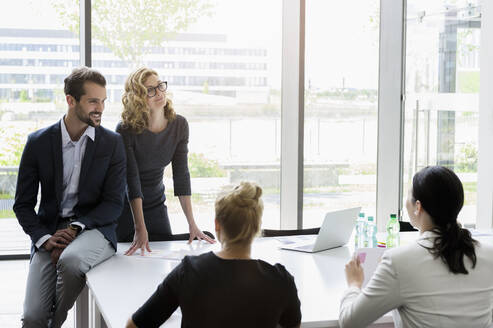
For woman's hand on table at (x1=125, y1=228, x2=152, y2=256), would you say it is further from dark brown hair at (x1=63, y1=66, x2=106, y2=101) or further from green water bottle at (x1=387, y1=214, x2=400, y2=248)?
green water bottle at (x1=387, y1=214, x2=400, y2=248)

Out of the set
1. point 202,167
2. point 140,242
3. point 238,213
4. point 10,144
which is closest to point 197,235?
point 140,242

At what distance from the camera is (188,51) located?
554 cm

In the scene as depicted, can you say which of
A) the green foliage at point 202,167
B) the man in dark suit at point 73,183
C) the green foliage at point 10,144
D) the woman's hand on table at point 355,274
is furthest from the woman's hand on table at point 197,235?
the green foliage at point 10,144

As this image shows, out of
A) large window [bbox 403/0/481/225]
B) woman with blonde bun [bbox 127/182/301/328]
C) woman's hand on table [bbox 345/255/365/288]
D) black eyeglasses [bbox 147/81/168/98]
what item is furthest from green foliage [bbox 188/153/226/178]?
woman with blonde bun [bbox 127/182/301/328]

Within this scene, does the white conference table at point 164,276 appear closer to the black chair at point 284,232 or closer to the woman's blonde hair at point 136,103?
the black chair at point 284,232

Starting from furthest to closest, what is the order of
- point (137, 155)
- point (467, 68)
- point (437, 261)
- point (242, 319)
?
point (467, 68)
point (137, 155)
point (437, 261)
point (242, 319)

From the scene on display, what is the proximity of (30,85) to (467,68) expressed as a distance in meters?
3.75

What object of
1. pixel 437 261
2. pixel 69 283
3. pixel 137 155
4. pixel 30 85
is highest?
pixel 30 85

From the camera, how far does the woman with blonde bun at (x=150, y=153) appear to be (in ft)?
10.6

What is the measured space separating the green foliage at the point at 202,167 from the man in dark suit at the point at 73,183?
2469 millimetres

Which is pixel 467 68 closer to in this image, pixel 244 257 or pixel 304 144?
pixel 304 144

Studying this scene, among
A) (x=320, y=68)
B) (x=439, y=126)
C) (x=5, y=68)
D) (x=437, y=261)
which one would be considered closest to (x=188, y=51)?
(x=320, y=68)

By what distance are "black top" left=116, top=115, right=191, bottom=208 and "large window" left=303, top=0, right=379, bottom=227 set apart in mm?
2330

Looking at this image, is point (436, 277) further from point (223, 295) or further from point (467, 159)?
point (467, 159)
